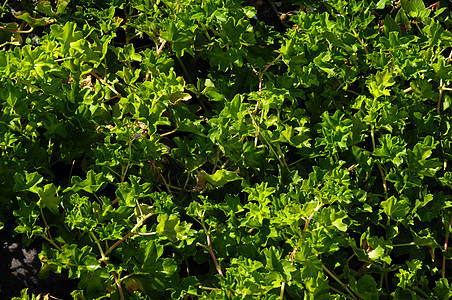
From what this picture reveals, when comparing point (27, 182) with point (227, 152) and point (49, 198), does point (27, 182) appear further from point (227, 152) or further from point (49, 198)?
point (227, 152)

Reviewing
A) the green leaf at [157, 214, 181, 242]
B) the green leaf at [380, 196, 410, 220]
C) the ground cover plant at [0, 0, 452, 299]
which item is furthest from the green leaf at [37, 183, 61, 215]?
the green leaf at [380, 196, 410, 220]

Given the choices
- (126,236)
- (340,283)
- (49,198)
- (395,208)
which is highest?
(49,198)

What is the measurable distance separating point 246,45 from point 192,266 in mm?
1130

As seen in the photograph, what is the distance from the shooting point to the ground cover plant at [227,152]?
7.58 ft

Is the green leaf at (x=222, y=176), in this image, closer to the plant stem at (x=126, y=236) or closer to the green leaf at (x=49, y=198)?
the plant stem at (x=126, y=236)

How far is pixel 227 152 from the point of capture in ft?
8.45

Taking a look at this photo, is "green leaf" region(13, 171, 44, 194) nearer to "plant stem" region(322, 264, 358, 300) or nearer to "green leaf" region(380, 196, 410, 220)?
"plant stem" region(322, 264, 358, 300)

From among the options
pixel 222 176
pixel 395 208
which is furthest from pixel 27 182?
pixel 395 208

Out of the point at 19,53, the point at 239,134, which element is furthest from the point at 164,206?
the point at 19,53

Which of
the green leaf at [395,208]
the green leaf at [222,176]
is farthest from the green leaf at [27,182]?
the green leaf at [395,208]

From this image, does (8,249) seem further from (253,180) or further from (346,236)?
(346,236)

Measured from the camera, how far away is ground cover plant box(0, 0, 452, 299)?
2.31 meters

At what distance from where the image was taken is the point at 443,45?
3.13m

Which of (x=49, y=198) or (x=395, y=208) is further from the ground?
(x=49, y=198)
